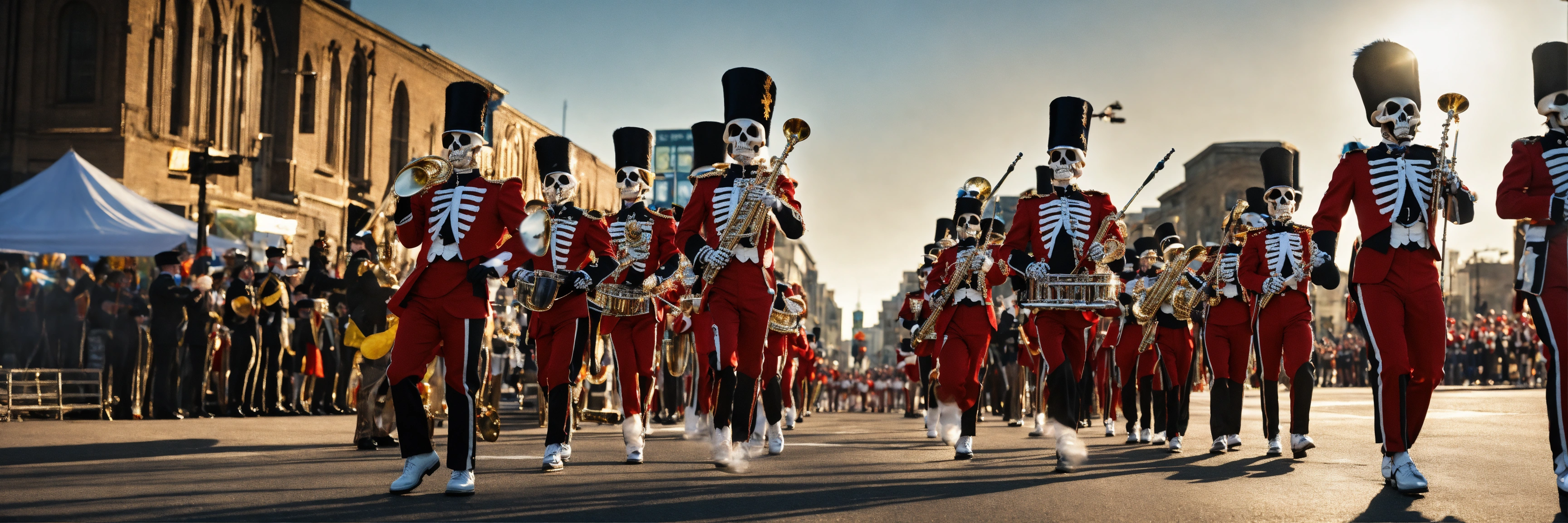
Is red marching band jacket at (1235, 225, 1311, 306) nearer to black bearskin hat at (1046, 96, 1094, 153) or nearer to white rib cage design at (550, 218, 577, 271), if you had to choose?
black bearskin hat at (1046, 96, 1094, 153)

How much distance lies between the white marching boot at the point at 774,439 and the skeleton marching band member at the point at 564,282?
5.84 ft

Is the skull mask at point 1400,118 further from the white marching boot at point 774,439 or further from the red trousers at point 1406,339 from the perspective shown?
the white marching boot at point 774,439

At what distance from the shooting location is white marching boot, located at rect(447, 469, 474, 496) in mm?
7496

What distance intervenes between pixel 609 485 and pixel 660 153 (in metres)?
79.5

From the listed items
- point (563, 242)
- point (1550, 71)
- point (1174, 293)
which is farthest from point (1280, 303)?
point (563, 242)

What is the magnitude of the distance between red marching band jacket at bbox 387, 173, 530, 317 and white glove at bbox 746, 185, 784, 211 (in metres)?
1.68

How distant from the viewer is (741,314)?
9508 millimetres

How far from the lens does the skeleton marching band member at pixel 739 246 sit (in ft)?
31.0

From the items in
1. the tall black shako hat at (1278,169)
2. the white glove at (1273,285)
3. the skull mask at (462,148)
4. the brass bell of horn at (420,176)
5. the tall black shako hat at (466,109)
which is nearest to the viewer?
the brass bell of horn at (420,176)

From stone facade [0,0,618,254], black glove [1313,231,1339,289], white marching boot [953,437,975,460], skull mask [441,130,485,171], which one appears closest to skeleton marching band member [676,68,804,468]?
skull mask [441,130,485,171]

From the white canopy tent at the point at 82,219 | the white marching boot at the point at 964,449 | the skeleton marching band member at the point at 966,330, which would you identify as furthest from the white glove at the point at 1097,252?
the white canopy tent at the point at 82,219

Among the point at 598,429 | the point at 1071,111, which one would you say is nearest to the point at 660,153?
the point at 598,429

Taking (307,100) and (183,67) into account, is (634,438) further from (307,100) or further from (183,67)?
(307,100)

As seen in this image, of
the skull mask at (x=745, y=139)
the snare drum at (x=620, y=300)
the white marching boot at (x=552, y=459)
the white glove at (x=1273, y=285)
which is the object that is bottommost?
the white marching boot at (x=552, y=459)
